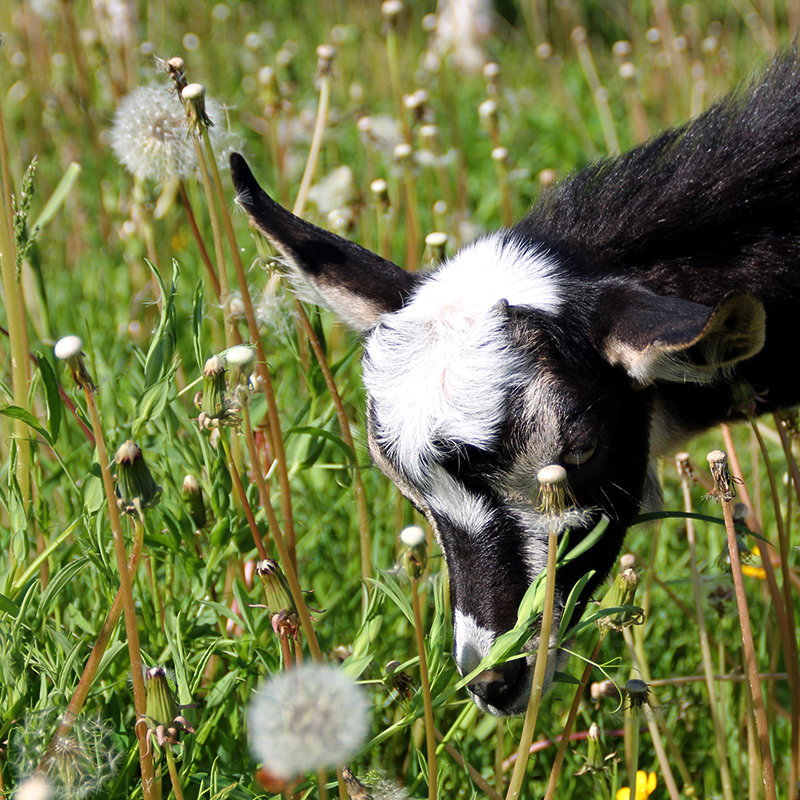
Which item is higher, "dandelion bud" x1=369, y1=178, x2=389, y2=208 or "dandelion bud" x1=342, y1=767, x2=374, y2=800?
"dandelion bud" x1=369, y1=178, x2=389, y2=208

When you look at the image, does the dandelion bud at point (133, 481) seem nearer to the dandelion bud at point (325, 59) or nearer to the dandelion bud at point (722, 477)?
the dandelion bud at point (722, 477)

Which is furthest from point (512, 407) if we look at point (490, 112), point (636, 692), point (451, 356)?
point (490, 112)

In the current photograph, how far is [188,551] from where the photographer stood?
2006 millimetres

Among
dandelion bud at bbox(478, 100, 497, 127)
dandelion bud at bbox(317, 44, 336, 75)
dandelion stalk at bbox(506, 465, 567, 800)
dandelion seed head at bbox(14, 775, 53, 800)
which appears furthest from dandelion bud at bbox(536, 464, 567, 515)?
dandelion bud at bbox(478, 100, 497, 127)

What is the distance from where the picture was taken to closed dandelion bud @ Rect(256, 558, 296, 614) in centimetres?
137

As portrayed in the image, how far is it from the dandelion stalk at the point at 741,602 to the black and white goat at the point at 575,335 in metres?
0.23

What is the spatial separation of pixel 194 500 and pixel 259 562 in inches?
15.9

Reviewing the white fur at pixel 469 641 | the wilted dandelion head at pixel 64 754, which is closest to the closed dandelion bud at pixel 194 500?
the wilted dandelion head at pixel 64 754

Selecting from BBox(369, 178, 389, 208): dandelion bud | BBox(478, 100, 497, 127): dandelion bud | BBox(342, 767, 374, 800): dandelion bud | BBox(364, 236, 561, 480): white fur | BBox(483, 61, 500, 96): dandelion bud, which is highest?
BBox(483, 61, 500, 96): dandelion bud

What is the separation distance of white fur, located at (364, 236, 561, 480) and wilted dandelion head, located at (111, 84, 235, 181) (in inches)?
22.7

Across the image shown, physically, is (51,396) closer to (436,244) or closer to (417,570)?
(417,570)

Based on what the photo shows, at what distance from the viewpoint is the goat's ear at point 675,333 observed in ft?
5.40

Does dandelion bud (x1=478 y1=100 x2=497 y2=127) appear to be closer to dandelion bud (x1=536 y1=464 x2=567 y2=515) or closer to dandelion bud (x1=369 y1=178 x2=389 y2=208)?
dandelion bud (x1=369 y1=178 x2=389 y2=208)

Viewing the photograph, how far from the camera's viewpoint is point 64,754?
4.66ft
